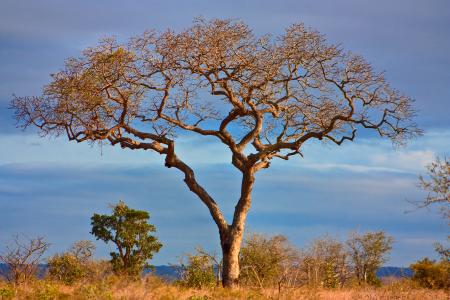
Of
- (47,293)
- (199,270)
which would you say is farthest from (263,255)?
(47,293)

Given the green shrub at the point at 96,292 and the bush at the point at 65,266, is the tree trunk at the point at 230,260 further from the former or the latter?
the bush at the point at 65,266

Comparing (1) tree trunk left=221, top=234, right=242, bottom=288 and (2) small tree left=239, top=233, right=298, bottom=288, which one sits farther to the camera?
(2) small tree left=239, top=233, right=298, bottom=288

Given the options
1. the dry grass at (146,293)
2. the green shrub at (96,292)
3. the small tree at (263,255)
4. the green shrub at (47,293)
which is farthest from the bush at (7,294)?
the small tree at (263,255)

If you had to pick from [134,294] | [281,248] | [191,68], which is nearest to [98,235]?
[281,248]

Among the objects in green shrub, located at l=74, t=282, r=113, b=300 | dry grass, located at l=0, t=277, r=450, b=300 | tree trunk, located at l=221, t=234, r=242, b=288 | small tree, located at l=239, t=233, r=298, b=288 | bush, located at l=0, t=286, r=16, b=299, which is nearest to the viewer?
green shrub, located at l=74, t=282, r=113, b=300

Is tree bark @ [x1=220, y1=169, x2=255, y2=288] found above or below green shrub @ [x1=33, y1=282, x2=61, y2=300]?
above

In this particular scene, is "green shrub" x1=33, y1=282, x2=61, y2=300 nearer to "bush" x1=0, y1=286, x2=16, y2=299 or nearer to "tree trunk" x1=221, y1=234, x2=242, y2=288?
"bush" x1=0, y1=286, x2=16, y2=299

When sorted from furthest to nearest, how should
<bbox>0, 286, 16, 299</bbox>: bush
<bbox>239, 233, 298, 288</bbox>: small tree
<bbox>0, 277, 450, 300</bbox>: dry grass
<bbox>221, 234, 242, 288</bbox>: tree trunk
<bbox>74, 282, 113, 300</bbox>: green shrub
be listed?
<bbox>239, 233, 298, 288</bbox>: small tree < <bbox>221, 234, 242, 288</bbox>: tree trunk < <bbox>0, 286, 16, 299</bbox>: bush < <bbox>0, 277, 450, 300</bbox>: dry grass < <bbox>74, 282, 113, 300</bbox>: green shrub

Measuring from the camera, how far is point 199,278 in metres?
30.6

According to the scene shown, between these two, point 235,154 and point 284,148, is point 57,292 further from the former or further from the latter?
point 284,148

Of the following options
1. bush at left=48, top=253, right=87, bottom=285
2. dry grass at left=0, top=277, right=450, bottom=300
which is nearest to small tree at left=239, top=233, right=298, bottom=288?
bush at left=48, top=253, right=87, bottom=285

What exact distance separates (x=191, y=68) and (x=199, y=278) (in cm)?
1107

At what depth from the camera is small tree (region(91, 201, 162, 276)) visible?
4191 cm

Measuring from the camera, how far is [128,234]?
41906 mm
